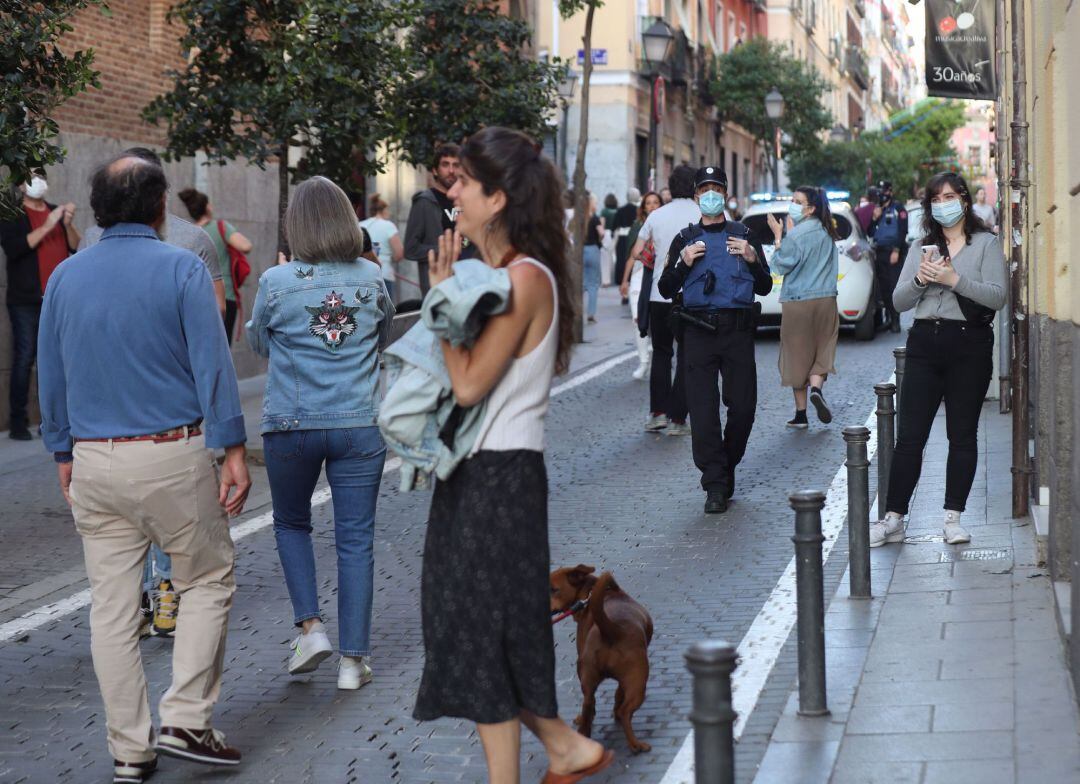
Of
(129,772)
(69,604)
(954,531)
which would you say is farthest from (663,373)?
(129,772)

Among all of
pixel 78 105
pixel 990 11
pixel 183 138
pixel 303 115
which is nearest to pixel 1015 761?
pixel 990 11

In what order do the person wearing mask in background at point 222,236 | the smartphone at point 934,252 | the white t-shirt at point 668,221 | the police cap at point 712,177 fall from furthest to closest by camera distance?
the white t-shirt at point 668,221, the person wearing mask in background at point 222,236, the police cap at point 712,177, the smartphone at point 934,252

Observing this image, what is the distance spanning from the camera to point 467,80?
18.0 m

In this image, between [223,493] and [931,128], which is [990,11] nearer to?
[223,493]

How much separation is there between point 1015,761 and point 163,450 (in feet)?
8.72

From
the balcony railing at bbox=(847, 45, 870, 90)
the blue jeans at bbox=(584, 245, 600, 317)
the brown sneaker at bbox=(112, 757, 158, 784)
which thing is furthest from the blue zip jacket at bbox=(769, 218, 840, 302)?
the balcony railing at bbox=(847, 45, 870, 90)

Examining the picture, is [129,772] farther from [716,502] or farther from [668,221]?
[668,221]

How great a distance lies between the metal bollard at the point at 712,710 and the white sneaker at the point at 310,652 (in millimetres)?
2887

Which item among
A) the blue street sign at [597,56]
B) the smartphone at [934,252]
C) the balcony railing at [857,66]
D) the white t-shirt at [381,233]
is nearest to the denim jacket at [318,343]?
the smartphone at [934,252]

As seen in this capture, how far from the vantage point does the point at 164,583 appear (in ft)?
22.8

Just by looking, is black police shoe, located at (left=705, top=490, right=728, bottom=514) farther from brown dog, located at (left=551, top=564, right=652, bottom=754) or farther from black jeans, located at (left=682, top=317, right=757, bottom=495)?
brown dog, located at (left=551, top=564, right=652, bottom=754)

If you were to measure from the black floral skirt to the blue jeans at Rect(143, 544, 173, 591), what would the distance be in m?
2.83

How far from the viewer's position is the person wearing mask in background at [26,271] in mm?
13062

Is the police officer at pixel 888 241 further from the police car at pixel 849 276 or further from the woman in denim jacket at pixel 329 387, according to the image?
the woman in denim jacket at pixel 329 387
